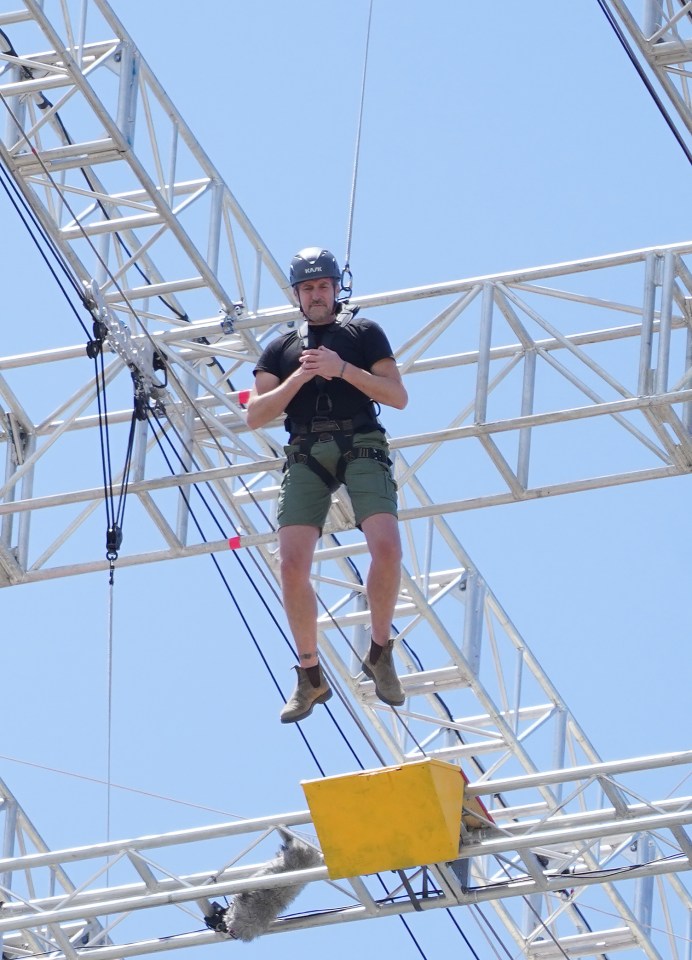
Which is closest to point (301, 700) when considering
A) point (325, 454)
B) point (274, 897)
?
point (325, 454)

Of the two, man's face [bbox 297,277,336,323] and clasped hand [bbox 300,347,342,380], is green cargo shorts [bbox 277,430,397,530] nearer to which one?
clasped hand [bbox 300,347,342,380]

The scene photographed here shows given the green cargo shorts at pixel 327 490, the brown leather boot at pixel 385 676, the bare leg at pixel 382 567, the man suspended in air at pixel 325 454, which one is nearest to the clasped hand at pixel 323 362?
the man suspended in air at pixel 325 454

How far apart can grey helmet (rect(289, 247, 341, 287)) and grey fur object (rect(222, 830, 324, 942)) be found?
11.2 feet

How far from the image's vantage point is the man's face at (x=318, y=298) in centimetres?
1086

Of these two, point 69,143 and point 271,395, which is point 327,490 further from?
point 69,143

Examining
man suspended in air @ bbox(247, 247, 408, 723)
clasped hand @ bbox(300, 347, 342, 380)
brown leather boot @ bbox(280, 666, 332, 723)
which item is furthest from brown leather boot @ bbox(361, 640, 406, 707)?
clasped hand @ bbox(300, 347, 342, 380)

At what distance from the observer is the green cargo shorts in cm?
1084

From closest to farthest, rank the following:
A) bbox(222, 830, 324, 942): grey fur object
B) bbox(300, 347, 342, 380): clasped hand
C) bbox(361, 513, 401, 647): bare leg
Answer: bbox(300, 347, 342, 380): clasped hand
bbox(361, 513, 401, 647): bare leg
bbox(222, 830, 324, 942): grey fur object

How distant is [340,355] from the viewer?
10.8 meters

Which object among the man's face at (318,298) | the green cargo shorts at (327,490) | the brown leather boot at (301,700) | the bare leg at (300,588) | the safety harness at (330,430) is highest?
the man's face at (318,298)

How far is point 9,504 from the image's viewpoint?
1333cm

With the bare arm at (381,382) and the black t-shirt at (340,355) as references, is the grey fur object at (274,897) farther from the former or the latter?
the bare arm at (381,382)

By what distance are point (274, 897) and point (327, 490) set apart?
8.99 feet

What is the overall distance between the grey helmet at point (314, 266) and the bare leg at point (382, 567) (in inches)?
46.4
